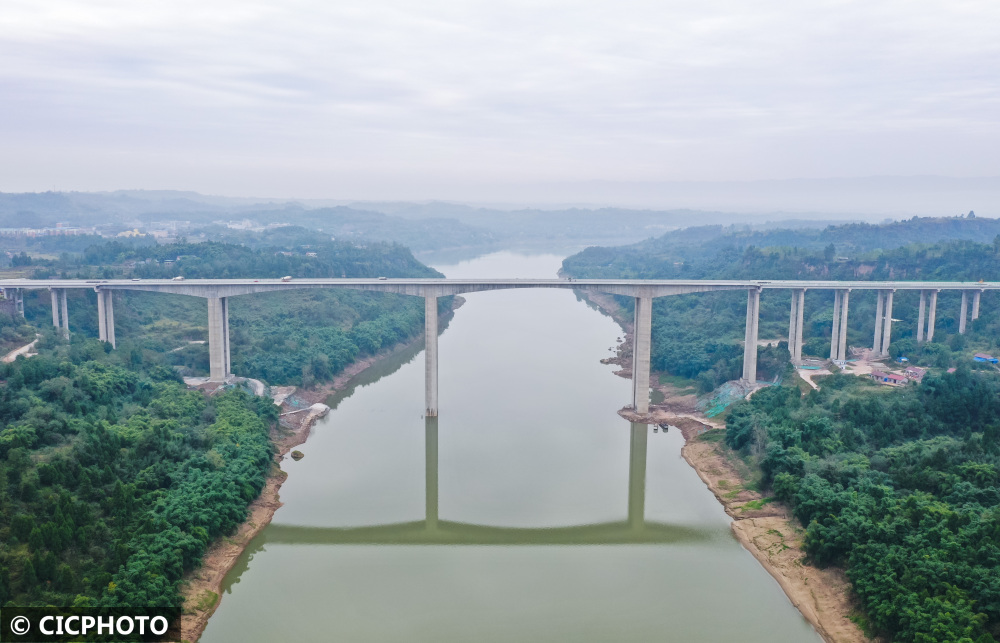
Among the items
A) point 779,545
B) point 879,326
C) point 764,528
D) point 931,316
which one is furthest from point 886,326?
point 779,545

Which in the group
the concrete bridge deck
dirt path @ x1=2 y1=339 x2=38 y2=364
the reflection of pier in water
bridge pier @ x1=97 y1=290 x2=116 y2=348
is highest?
the concrete bridge deck

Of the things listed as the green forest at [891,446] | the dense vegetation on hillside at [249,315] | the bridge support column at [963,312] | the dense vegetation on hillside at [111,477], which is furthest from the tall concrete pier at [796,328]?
the dense vegetation on hillside at [111,477]

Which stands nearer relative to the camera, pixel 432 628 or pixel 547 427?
pixel 432 628

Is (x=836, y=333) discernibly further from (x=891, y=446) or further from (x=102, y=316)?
(x=102, y=316)

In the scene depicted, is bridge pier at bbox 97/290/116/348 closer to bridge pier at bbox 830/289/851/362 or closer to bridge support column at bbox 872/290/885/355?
bridge pier at bbox 830/289/851/362

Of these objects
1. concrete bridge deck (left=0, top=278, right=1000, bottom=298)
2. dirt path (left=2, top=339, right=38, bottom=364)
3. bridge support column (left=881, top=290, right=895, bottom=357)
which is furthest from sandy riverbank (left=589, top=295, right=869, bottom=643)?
dirt path (left=2, top=339, right=38, bottom=364)

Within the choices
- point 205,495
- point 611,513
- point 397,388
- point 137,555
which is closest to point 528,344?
point 397,388

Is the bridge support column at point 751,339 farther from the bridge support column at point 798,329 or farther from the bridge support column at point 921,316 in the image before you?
the bridge support column at point 921,316

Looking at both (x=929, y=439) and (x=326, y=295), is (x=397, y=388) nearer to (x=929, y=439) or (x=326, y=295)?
(x=326, y=295)
